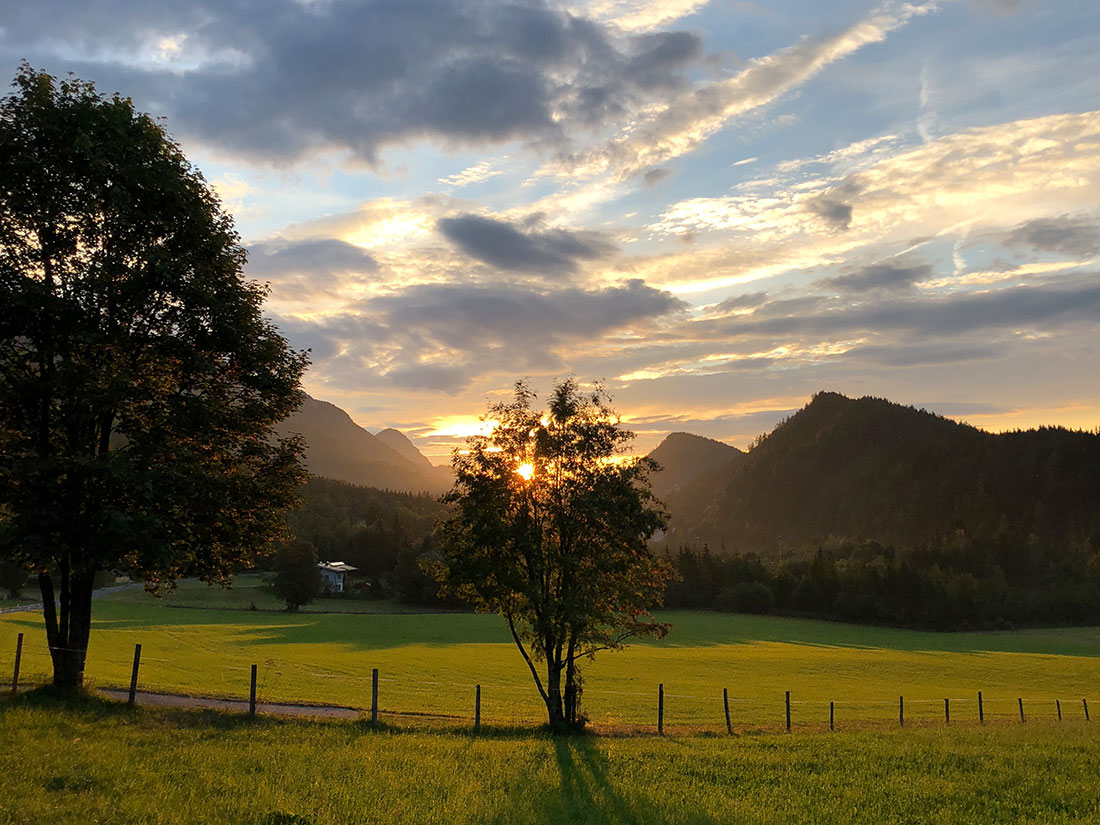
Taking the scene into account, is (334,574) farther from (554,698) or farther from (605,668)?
(554,698)

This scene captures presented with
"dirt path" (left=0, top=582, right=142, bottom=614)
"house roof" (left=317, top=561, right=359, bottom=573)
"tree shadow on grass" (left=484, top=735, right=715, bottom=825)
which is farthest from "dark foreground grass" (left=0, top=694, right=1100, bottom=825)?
"house roof" (left=317, top=561, right=359, bottom=573)

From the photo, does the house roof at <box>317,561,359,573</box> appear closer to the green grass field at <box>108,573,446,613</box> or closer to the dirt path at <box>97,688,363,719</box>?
the green grass field at <box>108,573,446,613</box>

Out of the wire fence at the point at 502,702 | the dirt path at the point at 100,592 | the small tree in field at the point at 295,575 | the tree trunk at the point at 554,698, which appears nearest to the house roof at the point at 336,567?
the dirt path at the point at 100,592

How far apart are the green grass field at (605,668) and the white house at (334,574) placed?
42.4 meters

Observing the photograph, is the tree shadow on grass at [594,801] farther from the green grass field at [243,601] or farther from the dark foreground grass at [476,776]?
the green grass field at [243,601]

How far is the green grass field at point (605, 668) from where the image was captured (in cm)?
3950

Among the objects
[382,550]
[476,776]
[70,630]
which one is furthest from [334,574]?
[476,776]

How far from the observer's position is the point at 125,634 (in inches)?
2677

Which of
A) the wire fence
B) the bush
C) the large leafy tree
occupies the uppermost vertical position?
the large leafy tree

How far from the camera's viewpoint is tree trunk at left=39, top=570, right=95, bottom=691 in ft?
80.1

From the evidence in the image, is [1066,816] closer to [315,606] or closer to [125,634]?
[125,634]

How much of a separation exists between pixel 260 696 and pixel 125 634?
42512mm

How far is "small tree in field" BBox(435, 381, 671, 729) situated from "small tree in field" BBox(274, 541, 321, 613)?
305 feet

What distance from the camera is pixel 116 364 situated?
910 inches
